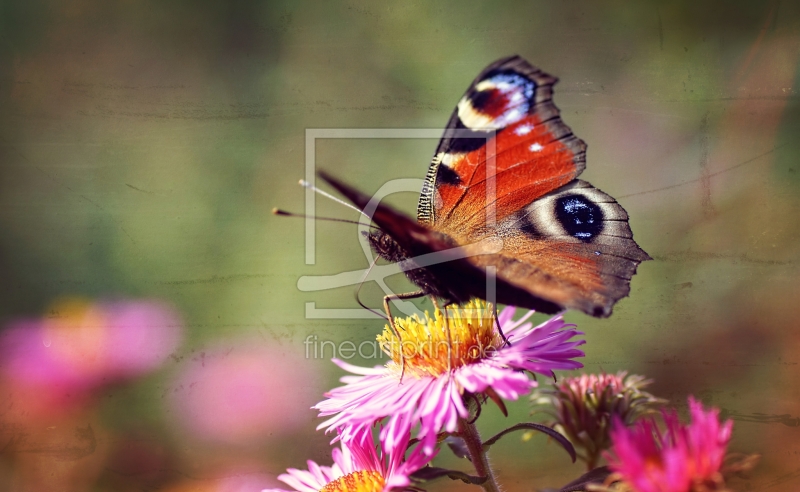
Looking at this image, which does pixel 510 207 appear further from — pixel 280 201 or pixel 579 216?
pixel 280 201

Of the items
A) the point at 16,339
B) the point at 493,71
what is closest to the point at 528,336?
the point at 493,71

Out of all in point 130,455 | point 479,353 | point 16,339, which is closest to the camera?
point 479,353

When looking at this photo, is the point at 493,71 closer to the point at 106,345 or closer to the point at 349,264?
the point at 349,264

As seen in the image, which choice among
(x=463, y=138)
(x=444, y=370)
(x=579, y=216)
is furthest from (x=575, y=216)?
(x=444, y=370)

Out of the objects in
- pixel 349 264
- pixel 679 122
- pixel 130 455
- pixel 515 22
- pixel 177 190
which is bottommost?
pixel 130 455

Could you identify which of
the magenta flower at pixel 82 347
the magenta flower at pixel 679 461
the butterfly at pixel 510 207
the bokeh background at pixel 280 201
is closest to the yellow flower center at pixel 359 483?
the butterfly at pixel 510 207

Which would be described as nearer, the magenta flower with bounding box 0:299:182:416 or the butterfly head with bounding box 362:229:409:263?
the butterfly head with bounding box 362:229:409:263

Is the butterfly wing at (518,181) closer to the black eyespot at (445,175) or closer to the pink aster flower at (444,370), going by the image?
the black eyespot at (445,175)

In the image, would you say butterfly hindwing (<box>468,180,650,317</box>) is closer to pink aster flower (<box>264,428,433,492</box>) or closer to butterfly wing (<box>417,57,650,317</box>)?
butterfly wing (<box>417,57,650,317</box>)

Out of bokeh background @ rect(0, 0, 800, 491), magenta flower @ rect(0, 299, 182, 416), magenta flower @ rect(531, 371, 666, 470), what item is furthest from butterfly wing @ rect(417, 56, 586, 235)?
magenta flower @ rect(0, 299, 182, 416)
